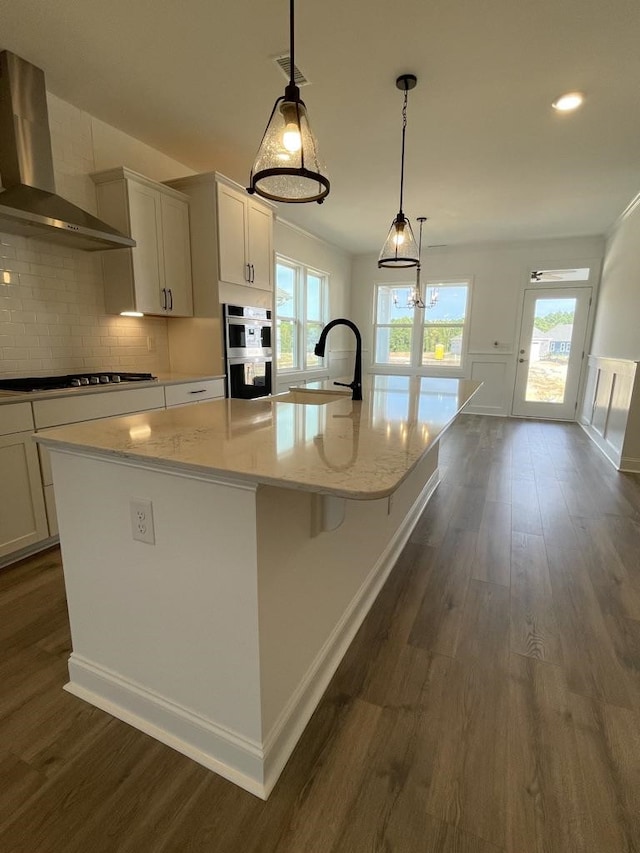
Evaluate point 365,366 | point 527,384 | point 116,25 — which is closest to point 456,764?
point 116,25

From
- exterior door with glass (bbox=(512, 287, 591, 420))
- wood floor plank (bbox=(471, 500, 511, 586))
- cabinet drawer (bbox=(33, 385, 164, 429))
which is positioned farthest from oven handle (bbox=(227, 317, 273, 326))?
exterior door with glass (bbox=(512, 287, 591, 420))

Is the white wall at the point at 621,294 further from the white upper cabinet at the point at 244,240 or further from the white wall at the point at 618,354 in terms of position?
the white upper cabinet at the point at 244,240

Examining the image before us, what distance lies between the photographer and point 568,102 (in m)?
2.73

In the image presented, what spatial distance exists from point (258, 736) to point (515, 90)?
368cm

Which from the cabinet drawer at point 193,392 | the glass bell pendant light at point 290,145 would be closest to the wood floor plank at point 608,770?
the glass bell pendant light at point 290,145

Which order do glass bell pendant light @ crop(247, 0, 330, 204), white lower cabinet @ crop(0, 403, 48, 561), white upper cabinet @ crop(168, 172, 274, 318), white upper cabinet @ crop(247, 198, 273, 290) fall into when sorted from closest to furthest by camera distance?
glass bell pendant light @ crop(247, 0, 330, 204), white lower cabinet @ crop(0, 403, 48, 561), white upper cabinet @ crop(168, 172, 274, 318), white upper cabinet @ crop(247, 198, 273, 290)

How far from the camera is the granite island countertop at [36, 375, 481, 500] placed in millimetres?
872

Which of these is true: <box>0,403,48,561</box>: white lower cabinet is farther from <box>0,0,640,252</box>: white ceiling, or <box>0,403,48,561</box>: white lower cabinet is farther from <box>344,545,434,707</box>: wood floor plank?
<box>0,0,640,252</box>: white ceiling

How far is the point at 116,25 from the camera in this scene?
83.0 inches

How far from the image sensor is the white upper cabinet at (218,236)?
3.32m

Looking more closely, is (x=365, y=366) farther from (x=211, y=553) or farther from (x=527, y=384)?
(x=211, y=553)

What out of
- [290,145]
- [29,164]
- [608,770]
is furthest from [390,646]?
[29,164]

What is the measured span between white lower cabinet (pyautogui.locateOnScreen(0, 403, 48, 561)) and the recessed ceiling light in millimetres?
3822

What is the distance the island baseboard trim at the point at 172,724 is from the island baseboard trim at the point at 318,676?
0.20 feet
